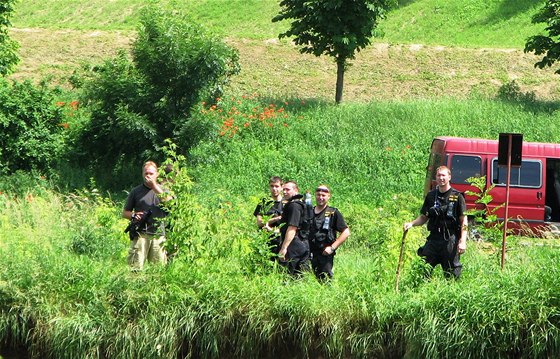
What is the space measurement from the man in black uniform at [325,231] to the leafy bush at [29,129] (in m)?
13.9

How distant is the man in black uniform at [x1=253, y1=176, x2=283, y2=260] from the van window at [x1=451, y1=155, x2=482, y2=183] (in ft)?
25.5

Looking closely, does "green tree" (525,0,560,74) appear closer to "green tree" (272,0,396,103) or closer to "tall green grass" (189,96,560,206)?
"tall green grass" (189,96,560,206)

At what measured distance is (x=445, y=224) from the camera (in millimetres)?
10539

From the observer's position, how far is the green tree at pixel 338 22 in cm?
2783

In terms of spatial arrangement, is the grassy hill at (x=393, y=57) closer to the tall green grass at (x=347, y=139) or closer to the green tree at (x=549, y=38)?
the green tree at (x=549, y=38)

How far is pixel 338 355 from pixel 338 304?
573 mm

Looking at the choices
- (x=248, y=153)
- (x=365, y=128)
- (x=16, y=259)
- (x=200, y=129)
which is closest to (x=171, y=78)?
(x=200, y=129)

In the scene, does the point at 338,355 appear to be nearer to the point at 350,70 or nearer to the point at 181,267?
the point at 181,267

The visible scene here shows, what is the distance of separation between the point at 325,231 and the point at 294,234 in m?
0.39

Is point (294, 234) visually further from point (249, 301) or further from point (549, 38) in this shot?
point (549, 38)

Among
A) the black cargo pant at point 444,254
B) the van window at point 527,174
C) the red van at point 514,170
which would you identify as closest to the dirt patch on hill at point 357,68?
the red van at point 514,170

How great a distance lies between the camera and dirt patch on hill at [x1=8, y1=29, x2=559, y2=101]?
31734 millimetres

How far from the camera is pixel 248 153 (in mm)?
24562

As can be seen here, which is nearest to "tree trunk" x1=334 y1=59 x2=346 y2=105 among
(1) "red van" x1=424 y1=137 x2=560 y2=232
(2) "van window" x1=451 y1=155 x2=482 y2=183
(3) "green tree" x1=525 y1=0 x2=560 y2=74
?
(3) "green tree" x1=525 y1=0 x2=560 y2=74
